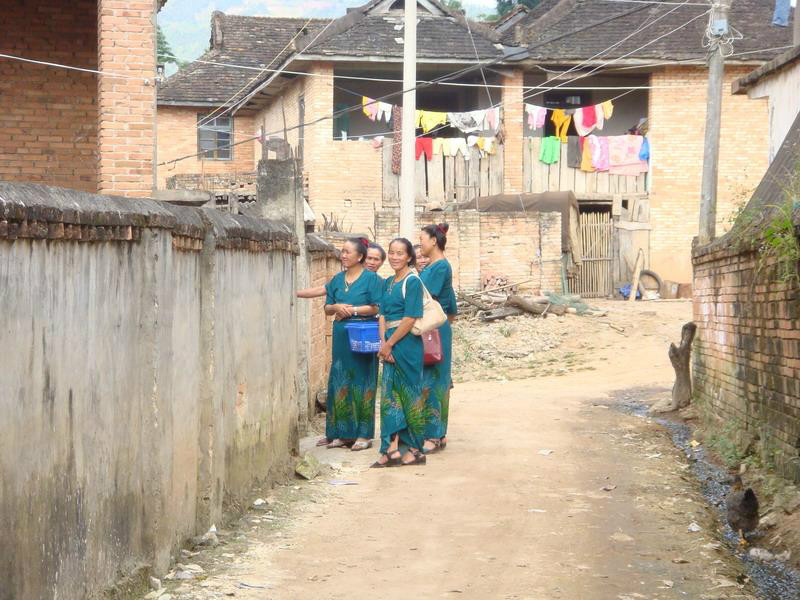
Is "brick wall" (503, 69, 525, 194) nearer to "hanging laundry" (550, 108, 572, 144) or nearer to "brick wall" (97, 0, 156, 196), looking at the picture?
"hanging laundry" (550, 108, 572, 144)

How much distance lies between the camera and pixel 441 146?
1047 inches

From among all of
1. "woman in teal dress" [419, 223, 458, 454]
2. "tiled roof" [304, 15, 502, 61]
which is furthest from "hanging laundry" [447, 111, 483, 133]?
"woman in teal dress" [419, 223, 458, 454]

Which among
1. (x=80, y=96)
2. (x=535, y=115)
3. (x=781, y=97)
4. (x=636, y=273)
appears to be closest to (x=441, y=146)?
(x=535, y=115)

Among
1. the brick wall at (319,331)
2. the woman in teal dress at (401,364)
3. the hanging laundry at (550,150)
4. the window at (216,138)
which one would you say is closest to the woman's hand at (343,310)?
the woman in teal dress at (401,364)

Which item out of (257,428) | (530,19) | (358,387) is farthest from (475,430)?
(530,19)

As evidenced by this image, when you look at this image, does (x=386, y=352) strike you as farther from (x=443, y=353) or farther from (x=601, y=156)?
(x=601, y=156)

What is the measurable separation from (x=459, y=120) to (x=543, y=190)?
2.68 m

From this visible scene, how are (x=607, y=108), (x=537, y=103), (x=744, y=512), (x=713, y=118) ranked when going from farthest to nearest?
(x=537, y=103), (x=607, y=108), (x=713, y=118), (x=744, y=512)

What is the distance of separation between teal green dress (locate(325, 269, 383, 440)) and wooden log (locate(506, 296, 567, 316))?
36.3ft

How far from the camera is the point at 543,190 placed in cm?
2714

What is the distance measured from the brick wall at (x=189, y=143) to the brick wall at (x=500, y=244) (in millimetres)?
12887

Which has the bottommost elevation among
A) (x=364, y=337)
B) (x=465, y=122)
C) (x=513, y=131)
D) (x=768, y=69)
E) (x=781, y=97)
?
(x=364, y=337)

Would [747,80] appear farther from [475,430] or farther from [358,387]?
[358,387]

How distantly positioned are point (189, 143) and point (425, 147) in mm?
10968
